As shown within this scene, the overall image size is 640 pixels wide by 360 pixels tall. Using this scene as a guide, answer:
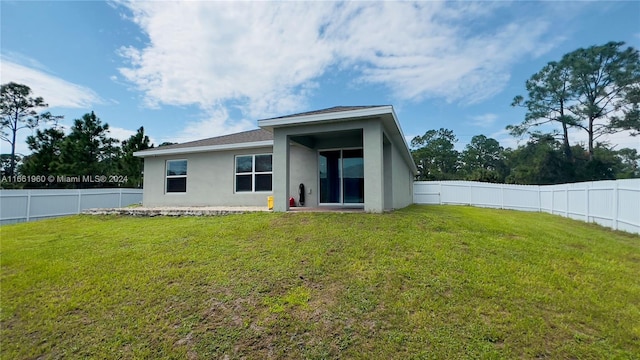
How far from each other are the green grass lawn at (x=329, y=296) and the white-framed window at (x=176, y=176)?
6171 mm

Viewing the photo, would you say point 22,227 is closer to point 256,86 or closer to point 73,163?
point 256,86

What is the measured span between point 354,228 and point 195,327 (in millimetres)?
3681

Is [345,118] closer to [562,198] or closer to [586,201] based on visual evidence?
[586,201]

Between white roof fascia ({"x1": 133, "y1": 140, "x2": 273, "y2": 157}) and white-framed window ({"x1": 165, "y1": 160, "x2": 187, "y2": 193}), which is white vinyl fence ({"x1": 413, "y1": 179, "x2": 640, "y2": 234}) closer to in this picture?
white roof fascia ({"x1": 133, "y1": 140, "x2": 273, "y2": 157})

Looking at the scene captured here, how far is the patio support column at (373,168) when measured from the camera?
24.4 ft

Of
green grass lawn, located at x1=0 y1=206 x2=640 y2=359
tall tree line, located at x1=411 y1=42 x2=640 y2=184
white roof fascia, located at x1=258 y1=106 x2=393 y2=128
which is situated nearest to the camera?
green grass lawn, located at x1=0 y1=206 x2=640 y2=359

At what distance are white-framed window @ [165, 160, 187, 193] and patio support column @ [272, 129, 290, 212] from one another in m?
5.99

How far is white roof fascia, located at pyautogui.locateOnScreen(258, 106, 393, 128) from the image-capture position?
730cm

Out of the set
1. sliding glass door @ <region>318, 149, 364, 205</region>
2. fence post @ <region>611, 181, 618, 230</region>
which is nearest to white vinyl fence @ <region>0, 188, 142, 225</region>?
sliding glass door @ <region>318, 149, 364, 205</region>

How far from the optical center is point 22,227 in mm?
9258

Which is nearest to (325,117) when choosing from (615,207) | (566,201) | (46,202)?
(615,207)

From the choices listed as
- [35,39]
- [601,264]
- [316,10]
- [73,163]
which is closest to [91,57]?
[35,39]

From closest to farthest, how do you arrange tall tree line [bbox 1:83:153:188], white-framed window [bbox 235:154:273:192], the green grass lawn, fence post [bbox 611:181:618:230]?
the green grass lawn → fence post [bbox 611:181:618:230] → white-framed window [bbox 235:154:273:192] → tall tree line [bbox 1:83:153:188]

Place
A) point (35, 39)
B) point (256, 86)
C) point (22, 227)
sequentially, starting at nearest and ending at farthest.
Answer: point (22, 227) < point (35, 39) < point (256, 86)
